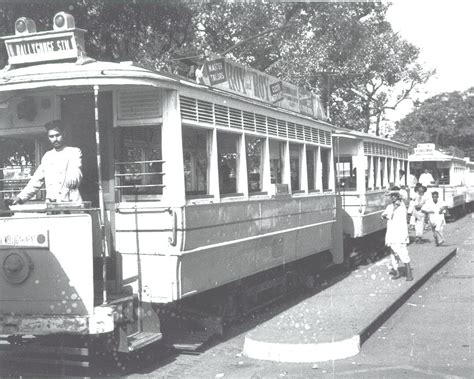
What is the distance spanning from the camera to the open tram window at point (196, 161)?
6.82 metres

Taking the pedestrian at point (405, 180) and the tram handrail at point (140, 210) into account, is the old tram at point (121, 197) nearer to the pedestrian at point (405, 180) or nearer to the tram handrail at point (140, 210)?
the tram handrail at point (140, 210)

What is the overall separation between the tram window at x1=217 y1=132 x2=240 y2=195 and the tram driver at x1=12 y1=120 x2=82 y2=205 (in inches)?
67.2

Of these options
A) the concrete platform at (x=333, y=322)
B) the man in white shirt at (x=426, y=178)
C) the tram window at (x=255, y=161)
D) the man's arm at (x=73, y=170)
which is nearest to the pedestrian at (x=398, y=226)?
the concrete platform at (x=333, y=322)

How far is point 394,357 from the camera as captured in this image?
269 inches

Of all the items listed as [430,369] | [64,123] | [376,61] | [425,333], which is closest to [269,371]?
[430,369]

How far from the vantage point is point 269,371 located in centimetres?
634

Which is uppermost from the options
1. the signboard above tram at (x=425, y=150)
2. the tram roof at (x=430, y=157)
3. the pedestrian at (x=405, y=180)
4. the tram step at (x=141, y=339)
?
the signboard above tram at (x=425, y=150)

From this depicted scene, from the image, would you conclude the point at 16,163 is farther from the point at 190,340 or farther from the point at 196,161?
the point at 190,340

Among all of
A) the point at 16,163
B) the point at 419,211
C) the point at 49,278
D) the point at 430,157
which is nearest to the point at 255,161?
the point at 16,163

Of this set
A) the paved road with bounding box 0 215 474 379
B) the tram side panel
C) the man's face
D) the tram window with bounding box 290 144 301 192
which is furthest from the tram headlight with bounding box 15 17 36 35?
the tram side panel

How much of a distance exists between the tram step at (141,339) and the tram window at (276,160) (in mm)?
3316

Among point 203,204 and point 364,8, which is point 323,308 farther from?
point 364,8

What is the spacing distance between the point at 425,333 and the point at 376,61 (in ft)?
66.5

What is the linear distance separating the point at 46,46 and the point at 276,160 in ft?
12.0
